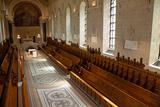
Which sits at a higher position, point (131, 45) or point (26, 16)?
point (26, 16)

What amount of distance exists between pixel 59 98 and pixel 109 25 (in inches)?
200

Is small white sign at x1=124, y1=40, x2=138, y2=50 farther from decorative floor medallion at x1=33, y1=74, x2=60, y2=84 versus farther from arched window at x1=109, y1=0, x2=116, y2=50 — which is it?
decorative floor medallion at x1=33, y1=74, x2=60, y2=84

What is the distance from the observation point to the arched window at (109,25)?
8859 millimetres

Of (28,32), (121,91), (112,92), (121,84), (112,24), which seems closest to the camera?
(121,91)

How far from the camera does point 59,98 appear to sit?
19.5 ft

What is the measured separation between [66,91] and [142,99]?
319 cm

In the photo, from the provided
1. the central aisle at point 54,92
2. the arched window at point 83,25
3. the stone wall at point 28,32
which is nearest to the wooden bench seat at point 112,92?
the central aisle at point 54,92

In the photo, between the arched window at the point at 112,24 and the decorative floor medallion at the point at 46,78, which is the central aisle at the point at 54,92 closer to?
the decorative floor medallion at the point at 46,78

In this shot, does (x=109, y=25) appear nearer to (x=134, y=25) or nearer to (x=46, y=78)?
(x=134, y=25)

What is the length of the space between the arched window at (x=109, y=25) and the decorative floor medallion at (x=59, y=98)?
3.71 metres

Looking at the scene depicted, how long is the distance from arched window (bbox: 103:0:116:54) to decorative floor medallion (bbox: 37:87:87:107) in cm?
371

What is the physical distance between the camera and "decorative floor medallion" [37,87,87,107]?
5.46 m

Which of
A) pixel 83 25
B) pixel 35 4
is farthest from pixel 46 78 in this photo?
pixel 35 4

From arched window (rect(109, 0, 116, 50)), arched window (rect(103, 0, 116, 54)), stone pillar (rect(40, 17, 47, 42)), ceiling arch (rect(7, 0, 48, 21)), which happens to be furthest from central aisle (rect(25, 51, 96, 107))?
stone pillar (rect(40, 17, 47, 42))
